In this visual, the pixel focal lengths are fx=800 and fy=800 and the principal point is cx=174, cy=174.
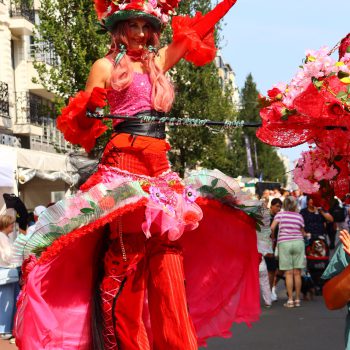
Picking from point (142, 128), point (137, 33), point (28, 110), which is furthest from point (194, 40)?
point (28, 110)

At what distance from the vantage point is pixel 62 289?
4.38 meters

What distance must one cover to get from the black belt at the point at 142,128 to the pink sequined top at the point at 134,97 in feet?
0.12

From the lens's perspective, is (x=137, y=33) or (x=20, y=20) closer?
(x=137, y=33)

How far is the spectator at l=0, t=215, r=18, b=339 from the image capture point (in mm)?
8781

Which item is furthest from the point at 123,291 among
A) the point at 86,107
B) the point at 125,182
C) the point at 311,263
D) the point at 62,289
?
the point at 311,263

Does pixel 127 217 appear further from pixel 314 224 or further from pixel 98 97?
pixel 314 224

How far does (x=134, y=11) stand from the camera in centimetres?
435

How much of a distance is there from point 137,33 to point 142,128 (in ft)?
1.78

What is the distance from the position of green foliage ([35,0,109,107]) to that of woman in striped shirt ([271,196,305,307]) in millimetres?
9987

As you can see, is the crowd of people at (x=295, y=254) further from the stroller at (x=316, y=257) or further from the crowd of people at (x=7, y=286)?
the crowd of people at (x=7, y=286)

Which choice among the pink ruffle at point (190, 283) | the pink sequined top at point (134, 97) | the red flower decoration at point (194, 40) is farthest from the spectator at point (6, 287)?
the red flower decoration at point (194, 40)

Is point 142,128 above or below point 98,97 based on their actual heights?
below

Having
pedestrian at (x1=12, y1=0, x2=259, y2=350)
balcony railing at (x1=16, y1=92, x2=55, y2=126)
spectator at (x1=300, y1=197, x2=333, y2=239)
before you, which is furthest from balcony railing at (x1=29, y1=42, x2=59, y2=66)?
pedestrian at (x1=12, y1=0, x2=259, y2=350)

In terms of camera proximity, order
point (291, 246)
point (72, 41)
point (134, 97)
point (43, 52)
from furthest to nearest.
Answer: point (43, 52)
point (72, 41)
point (291, 246)
point (134, 97)
